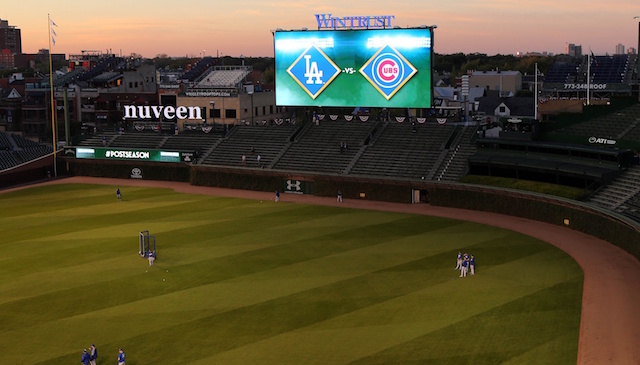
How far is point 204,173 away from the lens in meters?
82.7

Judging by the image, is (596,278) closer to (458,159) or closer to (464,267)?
(464,267)

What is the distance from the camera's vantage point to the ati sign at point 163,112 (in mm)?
91750

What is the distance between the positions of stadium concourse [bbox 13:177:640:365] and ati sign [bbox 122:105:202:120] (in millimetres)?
20762

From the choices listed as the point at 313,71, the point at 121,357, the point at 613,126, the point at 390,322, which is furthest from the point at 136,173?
the point at 121,357

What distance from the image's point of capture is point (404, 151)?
77000 mm

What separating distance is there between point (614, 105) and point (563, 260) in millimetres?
28746

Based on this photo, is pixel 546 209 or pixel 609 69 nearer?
pixel 546 209

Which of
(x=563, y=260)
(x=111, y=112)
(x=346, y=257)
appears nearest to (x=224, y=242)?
(x=346, y=257)

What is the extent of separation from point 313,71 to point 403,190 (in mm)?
18624

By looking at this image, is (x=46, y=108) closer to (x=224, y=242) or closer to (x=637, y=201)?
(x=224, y=242)

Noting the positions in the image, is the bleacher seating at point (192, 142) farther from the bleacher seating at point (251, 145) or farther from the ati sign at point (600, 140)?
the ati sign at point (600, 140)

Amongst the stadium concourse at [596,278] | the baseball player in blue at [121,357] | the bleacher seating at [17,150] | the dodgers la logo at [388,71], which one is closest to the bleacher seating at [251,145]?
the stadium concourse at [596,278]

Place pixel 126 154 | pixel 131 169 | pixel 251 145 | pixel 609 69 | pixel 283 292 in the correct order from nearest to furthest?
pixel 283 292
pixel 251 145
pixel 126 154
pixel 131 169
pixel 609 69

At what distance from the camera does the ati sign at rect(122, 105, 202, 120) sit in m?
91.8
